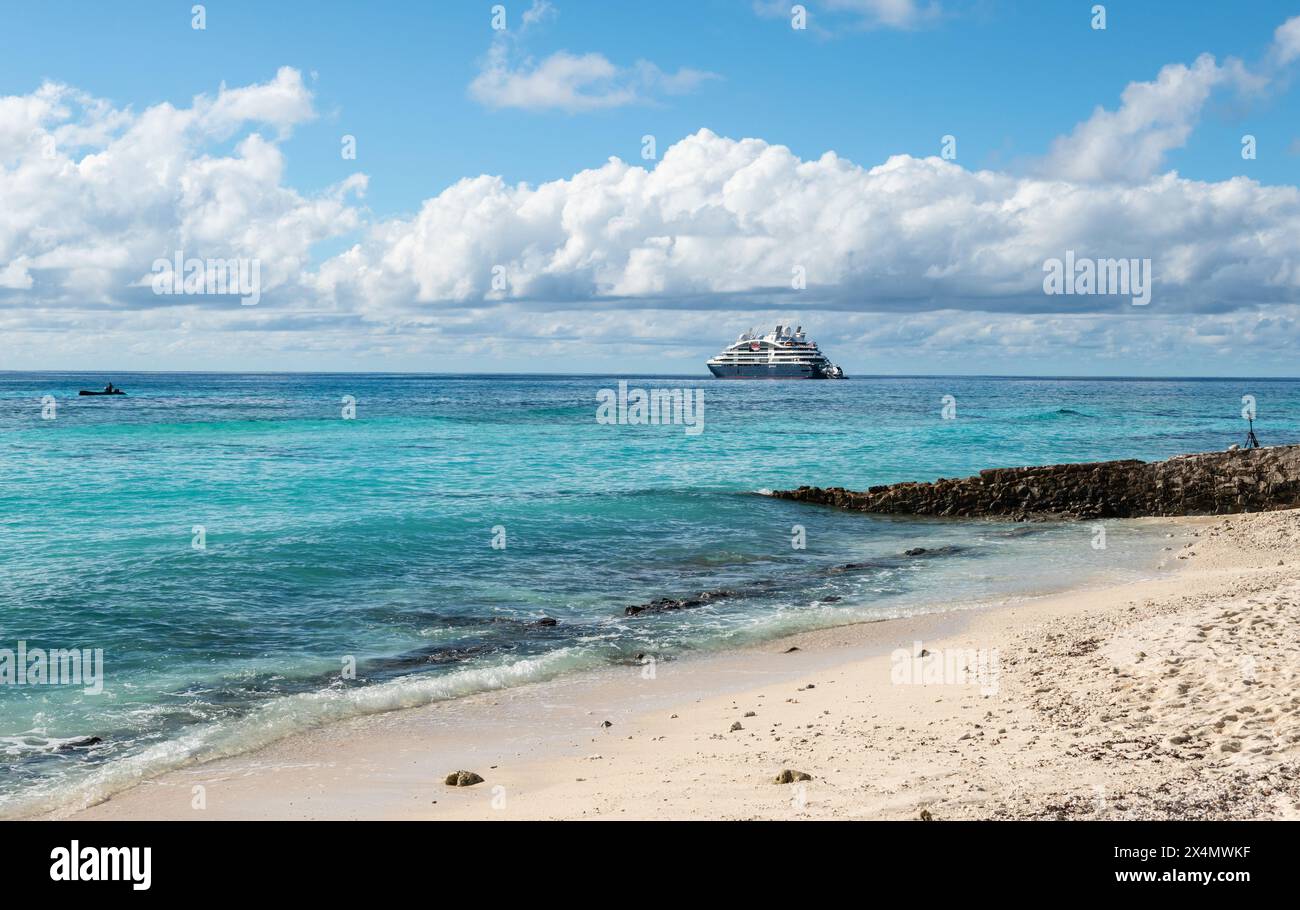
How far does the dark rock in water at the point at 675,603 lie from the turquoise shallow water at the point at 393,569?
261 millimetres

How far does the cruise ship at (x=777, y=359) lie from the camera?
16300cm

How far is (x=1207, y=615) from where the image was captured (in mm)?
11352

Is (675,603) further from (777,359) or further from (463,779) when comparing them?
(777,359)

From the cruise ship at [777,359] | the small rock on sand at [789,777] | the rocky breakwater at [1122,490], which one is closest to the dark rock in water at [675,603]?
the small rock on sand at [789,777]

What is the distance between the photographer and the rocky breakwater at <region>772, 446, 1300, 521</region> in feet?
80.1

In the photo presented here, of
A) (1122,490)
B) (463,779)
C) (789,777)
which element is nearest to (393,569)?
(463,779)

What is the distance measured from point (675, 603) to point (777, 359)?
15034cm

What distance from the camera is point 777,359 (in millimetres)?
163875

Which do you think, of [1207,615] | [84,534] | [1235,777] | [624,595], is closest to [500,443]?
[84,534]

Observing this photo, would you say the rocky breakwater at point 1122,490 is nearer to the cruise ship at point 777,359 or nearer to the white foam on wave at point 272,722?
the white foam on wave at point 272,722

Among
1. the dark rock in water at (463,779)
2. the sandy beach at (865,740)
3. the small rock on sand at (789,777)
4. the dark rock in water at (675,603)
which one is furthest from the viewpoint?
the dark rock in water at (675,603)

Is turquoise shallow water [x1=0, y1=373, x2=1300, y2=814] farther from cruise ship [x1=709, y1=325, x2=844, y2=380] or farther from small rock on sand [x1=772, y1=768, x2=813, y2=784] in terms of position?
cruise ship [x1=709, y1=325, x2=844, y2=380]
